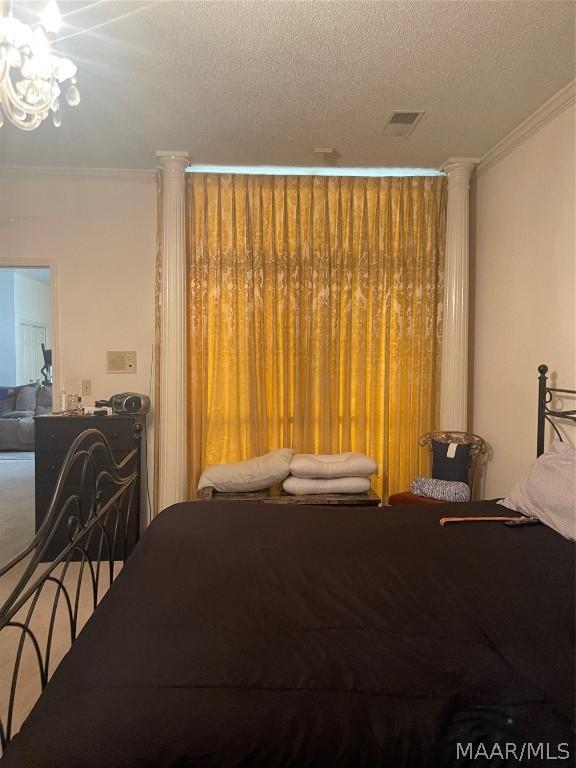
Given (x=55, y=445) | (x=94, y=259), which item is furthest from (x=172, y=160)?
(x=55, y=445)

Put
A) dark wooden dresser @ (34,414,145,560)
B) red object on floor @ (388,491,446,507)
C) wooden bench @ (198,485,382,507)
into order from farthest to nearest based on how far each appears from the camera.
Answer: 1. dark wooden dresser @ (34,414,145,560)
2. wooden bench @ (198,485,382,507)
3. red object on floor @ (388,491,446,507)

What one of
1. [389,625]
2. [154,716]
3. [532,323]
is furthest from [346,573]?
[532,323]

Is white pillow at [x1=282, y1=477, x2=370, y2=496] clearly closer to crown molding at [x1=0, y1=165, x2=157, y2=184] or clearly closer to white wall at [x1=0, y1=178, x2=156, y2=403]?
white wall at [x1=0, y1=178, x2=156, y2=403]

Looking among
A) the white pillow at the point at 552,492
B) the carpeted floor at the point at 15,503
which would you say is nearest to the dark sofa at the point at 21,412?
the carpeted floor at the point at 15,503

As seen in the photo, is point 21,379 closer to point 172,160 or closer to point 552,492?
point 172,160

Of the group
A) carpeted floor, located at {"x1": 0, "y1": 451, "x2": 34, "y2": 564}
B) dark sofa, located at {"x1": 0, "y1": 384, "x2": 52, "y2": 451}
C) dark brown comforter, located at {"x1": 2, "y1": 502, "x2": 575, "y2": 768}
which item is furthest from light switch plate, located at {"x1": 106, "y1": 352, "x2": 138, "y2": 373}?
dark sofa, located at {"x1": 0, "y1": 384, "x2": 52, "y2": 451}

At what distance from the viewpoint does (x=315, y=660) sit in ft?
3.55

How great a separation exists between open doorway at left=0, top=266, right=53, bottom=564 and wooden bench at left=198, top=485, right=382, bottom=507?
5.84 ft

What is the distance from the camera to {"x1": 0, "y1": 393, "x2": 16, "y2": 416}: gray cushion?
23.0ft

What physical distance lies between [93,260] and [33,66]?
6.47ft

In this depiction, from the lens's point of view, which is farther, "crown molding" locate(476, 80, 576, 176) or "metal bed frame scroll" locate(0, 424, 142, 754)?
"crown molding" locate(476, 80, 576, 176)

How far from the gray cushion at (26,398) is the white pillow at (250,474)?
16.6 feet

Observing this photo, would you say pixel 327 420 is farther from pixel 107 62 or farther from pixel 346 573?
pixel 107 62

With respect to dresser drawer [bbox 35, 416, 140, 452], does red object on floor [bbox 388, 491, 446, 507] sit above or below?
below
